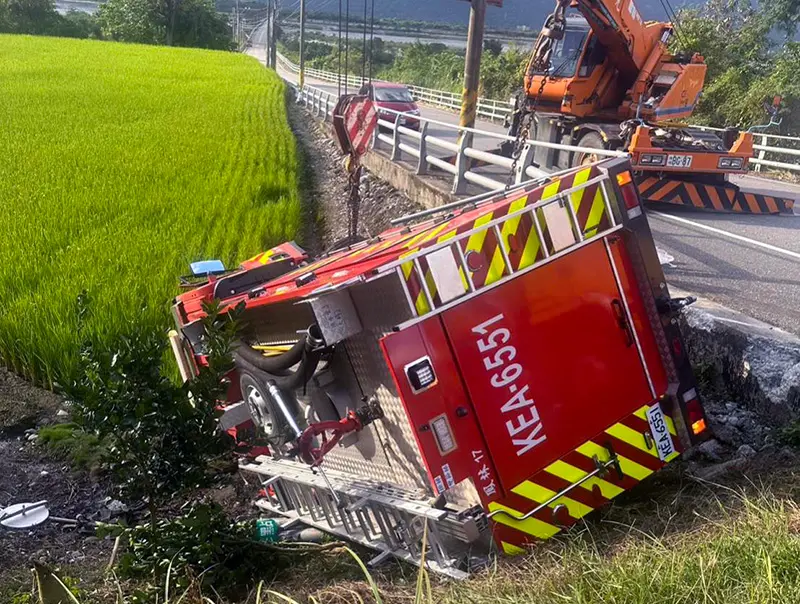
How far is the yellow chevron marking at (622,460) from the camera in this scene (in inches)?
138

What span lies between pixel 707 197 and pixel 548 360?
6785 mm

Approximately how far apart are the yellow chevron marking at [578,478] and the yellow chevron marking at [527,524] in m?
0.23

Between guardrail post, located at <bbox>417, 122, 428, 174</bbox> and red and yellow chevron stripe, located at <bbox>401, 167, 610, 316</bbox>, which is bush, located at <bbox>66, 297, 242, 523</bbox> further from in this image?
guardrail post, located at <bbox>417, 122, 428, 174</bbox>

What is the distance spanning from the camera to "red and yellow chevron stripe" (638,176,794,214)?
9102 mm

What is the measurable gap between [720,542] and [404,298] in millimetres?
1512

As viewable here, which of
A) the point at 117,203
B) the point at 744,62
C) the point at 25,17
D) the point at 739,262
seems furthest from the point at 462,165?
the point at 25,17

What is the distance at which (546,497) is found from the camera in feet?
11.2

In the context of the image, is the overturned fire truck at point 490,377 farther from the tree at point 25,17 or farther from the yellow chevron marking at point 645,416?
the tree at point 25,17

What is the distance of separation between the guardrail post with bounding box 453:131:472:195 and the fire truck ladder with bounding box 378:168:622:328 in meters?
4.94

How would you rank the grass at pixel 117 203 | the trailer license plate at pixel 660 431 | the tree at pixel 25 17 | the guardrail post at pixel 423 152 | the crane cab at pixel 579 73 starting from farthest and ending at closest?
the tree at pixel 25 17 → the crane cab at pixel 579 73 → the guardrail post at pixel 423 152 → the grass at pixel 117 203 → the trailer license plate at pixel 660 431

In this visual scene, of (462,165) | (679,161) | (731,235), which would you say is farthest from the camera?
(679,161)

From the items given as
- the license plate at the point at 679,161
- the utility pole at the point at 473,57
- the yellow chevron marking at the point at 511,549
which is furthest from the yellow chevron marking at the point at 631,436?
the license plate at the point at 679,161

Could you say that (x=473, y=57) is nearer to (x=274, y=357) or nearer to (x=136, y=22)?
(x=274, y=357)

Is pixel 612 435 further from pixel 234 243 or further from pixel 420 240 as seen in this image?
pixel 234 243
